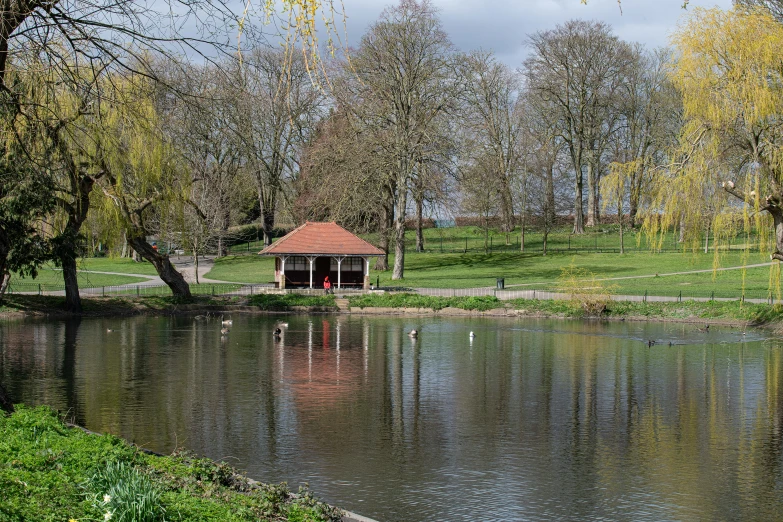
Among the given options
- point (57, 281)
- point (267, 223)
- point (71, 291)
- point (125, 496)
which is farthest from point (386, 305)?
point (267, 223)

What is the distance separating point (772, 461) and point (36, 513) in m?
12.4

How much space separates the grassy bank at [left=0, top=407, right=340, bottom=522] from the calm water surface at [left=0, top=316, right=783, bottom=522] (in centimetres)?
250

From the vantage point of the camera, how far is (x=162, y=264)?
37.3 metres

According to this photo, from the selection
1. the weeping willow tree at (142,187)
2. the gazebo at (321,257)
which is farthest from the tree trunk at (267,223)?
the weeping willow tree at (142,187)

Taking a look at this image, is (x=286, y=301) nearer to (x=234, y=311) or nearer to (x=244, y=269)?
(x=234, y=311)

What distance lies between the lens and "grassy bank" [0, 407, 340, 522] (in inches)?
297

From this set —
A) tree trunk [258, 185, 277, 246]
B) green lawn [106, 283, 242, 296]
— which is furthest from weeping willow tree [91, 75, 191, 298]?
tree trunk [258, 185, 277, 246]

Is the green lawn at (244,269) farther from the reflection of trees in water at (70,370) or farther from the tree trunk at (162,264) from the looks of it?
the reflection of trees in water at (70,370)

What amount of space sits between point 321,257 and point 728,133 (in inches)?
982

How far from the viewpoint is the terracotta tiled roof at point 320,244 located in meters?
44.7

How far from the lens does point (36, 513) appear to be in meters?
7.25

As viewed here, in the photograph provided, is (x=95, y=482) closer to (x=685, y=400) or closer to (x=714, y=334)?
(x=685, y=400)

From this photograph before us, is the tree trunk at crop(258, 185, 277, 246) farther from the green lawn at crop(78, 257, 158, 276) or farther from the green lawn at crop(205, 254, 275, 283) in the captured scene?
the green lawn at crop(78, 257, 158, 276)

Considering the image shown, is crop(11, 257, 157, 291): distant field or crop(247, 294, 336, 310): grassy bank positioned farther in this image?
crop(11, 257, 157, 291): distant field
